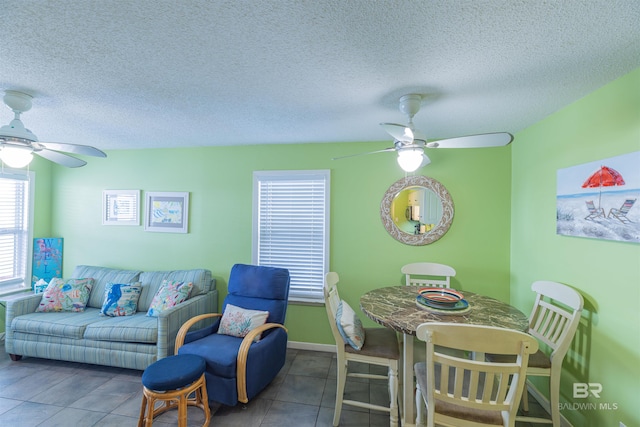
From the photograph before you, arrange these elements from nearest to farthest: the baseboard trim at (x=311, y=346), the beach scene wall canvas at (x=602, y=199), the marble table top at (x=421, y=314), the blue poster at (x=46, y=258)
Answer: the beach scene wall canvas at (x=602, y=199), the marble table top at (x=421, y=314), the baseboard trim at (x=311, y=346), the blue poster at (x=46, y=258)

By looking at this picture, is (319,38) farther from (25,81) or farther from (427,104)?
(25,81)

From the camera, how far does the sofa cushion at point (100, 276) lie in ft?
10.8

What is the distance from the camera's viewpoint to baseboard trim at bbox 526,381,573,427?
2067 millimetres

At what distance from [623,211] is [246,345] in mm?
2721

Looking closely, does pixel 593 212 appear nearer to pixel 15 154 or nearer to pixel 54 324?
pixel 15 154

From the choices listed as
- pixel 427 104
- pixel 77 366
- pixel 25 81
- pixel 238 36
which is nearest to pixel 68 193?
pixel 77 366

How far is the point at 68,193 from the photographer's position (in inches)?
151

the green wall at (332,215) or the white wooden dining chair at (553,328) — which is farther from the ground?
the green wall at (332,215)

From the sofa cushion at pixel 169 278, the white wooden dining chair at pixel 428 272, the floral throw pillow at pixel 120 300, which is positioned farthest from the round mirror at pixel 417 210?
the floral throw pillow at pixel 120 300

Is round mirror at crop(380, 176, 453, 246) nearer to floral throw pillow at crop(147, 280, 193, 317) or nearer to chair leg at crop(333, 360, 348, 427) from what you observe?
chair leg at crop(333, 360, 348, 427)

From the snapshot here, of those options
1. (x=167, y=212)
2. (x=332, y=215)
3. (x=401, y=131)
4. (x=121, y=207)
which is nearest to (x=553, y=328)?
(x=401, y=131)

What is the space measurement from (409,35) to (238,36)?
0.84m

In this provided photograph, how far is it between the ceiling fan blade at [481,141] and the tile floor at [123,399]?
217 centimetres

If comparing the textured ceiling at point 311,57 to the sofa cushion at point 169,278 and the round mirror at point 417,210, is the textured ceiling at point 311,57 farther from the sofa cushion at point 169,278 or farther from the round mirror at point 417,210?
the sofa cushion at point 169,278
